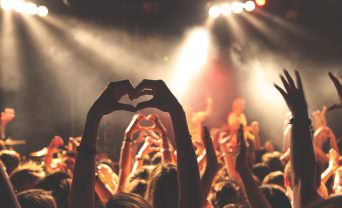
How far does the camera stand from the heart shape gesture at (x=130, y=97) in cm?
161

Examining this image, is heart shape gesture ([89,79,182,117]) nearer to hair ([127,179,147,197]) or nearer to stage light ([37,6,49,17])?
hair ([127,179,147,197])

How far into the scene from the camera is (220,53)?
12617mm

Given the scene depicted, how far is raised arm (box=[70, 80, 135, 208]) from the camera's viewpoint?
152cm

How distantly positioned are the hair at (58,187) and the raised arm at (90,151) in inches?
34.8

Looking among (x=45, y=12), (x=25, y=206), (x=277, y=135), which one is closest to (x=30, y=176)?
(x=25, y=206)

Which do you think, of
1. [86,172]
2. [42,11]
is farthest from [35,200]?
[42,11]

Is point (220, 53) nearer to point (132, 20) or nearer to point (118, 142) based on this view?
point (132, 20)

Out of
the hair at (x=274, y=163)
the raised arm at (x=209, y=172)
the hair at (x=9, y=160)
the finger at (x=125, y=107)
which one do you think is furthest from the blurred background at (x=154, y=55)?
the finger at (x=125, y=107)

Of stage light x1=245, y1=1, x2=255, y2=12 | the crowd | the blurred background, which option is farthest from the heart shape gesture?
stage light x1=245, y1=1, x2=255, y2=12

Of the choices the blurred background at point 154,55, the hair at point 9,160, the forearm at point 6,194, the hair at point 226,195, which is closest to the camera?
the forearm at point 6,194

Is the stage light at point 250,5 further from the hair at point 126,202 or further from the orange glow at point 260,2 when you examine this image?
the hair at point 126,202

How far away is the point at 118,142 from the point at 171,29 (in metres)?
4.09

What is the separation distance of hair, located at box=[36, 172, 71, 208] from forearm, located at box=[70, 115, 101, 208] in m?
0.88

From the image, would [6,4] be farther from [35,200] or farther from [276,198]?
[276,198]
